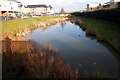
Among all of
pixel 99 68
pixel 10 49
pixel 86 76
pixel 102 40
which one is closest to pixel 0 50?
pixel 10 49

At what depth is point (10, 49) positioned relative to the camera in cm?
855

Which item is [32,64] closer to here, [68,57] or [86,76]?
[86,76]

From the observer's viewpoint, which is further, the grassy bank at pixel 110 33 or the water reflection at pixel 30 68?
the grassy bank at pixel 110 33

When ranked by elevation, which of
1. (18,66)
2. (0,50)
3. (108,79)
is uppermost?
(0,50)

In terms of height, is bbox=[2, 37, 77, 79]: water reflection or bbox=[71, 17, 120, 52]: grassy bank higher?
bbox=[71, 17, 120, 52]: grassy bank

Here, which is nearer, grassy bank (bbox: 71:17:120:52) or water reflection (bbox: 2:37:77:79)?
water reflection (bbox: 2:37:77:79)

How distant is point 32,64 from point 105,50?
261 inches

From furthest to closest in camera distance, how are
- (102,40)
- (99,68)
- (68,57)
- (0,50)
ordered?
(102,40) < (68,57) < (0,50) < (99,68)

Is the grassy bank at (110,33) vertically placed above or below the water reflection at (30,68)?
above

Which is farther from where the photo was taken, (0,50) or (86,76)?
(0,50)

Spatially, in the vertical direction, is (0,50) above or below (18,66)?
above

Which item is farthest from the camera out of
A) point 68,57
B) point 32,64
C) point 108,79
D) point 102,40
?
point 102,40

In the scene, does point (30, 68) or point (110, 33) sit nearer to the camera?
point (30, 68)

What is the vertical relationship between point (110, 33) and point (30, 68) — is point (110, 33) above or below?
above
